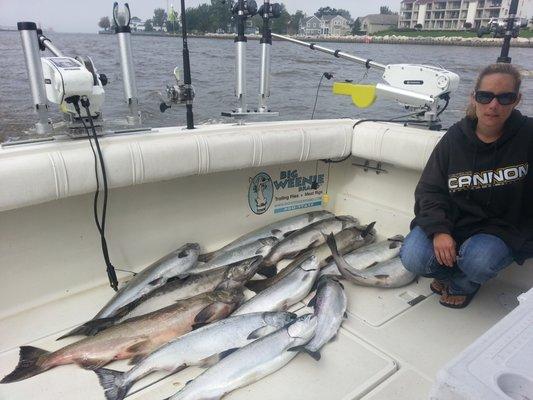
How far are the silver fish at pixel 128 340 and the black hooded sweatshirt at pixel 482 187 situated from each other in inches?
58.3

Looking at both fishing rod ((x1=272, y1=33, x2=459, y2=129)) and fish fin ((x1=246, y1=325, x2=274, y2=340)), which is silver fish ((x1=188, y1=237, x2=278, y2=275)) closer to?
fish fin ((x1=246, y1=325, x2=274, y2=340))

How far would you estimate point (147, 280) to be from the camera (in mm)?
2816

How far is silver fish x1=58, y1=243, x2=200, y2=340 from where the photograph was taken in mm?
2555

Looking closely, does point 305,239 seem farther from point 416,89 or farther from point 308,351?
point 416,89

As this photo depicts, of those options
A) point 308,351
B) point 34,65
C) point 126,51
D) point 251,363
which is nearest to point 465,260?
point 308,351

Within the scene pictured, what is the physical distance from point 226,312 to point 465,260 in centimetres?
147

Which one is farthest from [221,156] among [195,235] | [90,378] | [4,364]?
[4,364]

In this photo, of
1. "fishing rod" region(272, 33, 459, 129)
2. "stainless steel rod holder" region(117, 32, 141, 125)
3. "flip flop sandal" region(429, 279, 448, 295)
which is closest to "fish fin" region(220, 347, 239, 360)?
"flip flop sandal" region(429, 279, 448, 295)

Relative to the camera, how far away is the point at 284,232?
354cm

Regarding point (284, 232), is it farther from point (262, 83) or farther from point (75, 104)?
point (75, 104)

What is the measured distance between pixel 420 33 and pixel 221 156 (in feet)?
280

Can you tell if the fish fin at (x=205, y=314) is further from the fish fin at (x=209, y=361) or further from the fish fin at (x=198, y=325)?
the fish fin at (x=209, y=361)

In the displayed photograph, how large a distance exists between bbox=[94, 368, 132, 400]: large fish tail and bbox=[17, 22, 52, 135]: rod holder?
5.02 feet

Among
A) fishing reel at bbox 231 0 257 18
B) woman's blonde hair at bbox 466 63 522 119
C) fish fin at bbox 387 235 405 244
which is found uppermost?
fishing reel at bbox 231 0 257 18
